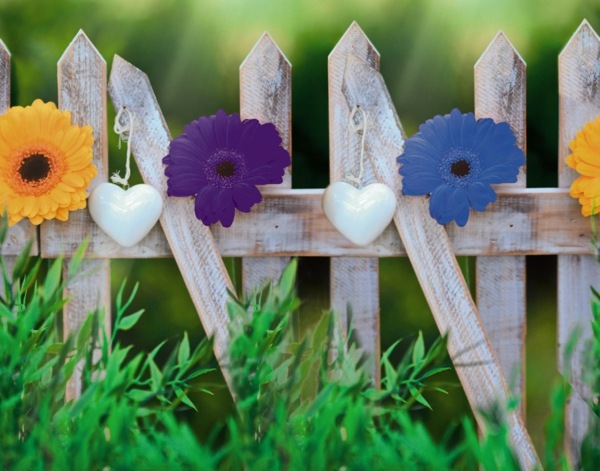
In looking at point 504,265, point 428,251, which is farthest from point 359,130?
point 504,265

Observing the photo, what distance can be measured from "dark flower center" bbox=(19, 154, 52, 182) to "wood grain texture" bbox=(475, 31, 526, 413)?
0.87 metres

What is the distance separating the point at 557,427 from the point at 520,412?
1170mm

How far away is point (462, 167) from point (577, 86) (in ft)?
1.04

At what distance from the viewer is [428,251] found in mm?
1706

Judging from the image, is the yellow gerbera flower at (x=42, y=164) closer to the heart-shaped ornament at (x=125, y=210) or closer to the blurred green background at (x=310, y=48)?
the heart-shaped ornament at (x=125, y=210)

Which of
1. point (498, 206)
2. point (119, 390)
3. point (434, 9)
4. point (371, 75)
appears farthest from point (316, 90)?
point (119, 390)

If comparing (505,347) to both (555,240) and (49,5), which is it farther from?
(49,5)

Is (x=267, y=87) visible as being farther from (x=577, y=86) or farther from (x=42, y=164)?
(x=577, y=86)

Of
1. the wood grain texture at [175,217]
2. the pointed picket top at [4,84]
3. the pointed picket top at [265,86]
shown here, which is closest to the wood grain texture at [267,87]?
the pointed picket top at [265,86]

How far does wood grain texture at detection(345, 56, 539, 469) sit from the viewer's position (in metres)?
1.70

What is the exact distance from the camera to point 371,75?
1.71m

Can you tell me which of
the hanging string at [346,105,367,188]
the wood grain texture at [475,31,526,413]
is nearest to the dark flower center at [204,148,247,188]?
the hanging string at [346,105,367,188]

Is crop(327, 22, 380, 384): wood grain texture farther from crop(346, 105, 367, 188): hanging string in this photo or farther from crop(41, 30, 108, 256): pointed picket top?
crop(41, 30, 108, 256): pointed picket top

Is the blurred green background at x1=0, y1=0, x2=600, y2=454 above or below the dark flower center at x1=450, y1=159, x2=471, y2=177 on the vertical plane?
above
